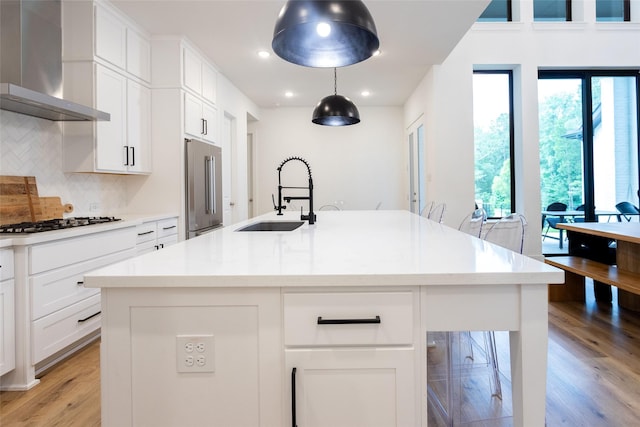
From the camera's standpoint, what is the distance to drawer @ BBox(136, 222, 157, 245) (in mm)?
2944

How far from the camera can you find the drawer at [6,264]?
1831 millimetres

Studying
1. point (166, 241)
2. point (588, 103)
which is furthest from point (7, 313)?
point (588, 103)

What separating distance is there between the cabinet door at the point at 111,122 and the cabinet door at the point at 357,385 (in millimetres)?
2771

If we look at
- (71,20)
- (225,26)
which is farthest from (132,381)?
(225,26)

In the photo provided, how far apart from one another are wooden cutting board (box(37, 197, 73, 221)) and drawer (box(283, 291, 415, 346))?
2615 millimetres

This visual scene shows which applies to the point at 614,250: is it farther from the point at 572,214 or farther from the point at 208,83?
the point at 208,83

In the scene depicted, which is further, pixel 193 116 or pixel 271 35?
pixel 193 116

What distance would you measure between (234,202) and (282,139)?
77.2 inches

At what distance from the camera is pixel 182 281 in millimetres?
955

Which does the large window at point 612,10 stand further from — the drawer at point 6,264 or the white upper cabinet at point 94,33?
the drawer at point 6,264

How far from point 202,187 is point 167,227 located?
72 cm

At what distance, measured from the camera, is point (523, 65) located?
509 centimetres

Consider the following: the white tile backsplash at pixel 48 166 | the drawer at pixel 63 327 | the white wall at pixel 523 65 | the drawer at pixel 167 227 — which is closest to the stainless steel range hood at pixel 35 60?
the white tile backsplash at pixel 48 166

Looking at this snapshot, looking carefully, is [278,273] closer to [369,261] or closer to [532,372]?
[369,261]
